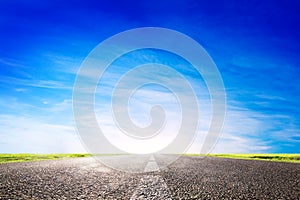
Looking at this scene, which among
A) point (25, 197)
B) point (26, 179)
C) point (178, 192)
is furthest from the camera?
point (26, 179)

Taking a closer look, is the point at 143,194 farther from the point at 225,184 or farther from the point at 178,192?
the point at 225,184

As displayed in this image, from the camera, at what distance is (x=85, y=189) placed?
8.00 meters

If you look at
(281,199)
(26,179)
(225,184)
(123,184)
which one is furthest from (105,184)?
(281,199)

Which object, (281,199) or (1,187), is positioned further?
(1,187)

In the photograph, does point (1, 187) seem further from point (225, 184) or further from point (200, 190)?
point (225, 184)

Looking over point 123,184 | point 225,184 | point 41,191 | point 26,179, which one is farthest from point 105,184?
point 225,184

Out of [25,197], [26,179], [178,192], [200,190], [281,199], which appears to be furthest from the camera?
[26,179]

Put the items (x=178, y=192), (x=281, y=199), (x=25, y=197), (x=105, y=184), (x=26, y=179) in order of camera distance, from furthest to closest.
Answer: (x=26, y=179)
(x=105, y=184)
(x=178, y=192)
(x=281, y=199)
(x=25, y=197)

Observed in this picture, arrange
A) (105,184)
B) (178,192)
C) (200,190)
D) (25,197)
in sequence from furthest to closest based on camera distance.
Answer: (105,184) → (200,190) → (178,192) → (25,197)

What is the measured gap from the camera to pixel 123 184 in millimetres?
9102

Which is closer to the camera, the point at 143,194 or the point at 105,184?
the point at 143,194

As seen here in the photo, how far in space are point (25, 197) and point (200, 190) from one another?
4363 millimetres

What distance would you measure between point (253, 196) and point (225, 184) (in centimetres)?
210

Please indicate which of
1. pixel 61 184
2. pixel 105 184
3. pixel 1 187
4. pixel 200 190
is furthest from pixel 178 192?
pixel 1 187
